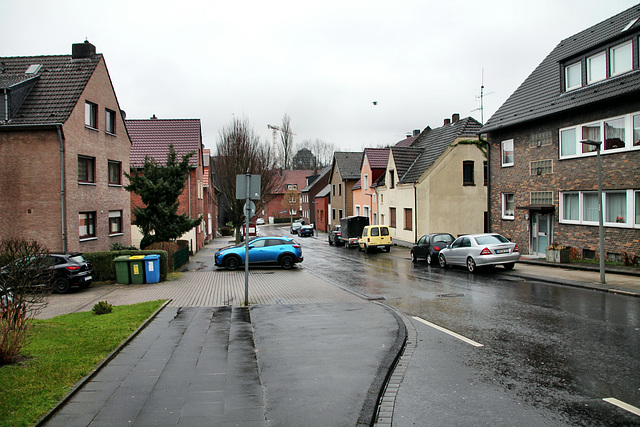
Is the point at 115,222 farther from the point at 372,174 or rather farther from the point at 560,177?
the point at 372,174

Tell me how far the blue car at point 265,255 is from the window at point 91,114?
28.3 feet

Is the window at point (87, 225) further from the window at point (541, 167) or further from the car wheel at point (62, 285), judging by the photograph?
the window at point (541, 167)

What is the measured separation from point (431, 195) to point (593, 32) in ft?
46.1

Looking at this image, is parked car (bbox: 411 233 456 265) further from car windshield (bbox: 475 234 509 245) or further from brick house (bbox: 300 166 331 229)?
brick house (bbox: 300 166 331 229)

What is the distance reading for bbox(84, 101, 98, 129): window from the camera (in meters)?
22.1

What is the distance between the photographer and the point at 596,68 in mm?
19391

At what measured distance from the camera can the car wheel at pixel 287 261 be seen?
888 inches

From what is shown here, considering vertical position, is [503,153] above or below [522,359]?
above

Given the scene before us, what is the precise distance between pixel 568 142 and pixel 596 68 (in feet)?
10.1

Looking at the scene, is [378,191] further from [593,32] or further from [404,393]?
[404,393]

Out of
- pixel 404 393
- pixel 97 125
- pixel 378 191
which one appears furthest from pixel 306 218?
pixel 404 393

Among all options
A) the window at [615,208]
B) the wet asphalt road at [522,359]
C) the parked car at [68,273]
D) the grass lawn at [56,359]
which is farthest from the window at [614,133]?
the parked car at [68,273]

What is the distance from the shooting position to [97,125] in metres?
22.9

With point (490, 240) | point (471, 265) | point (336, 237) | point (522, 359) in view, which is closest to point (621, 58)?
point (490, 240)
